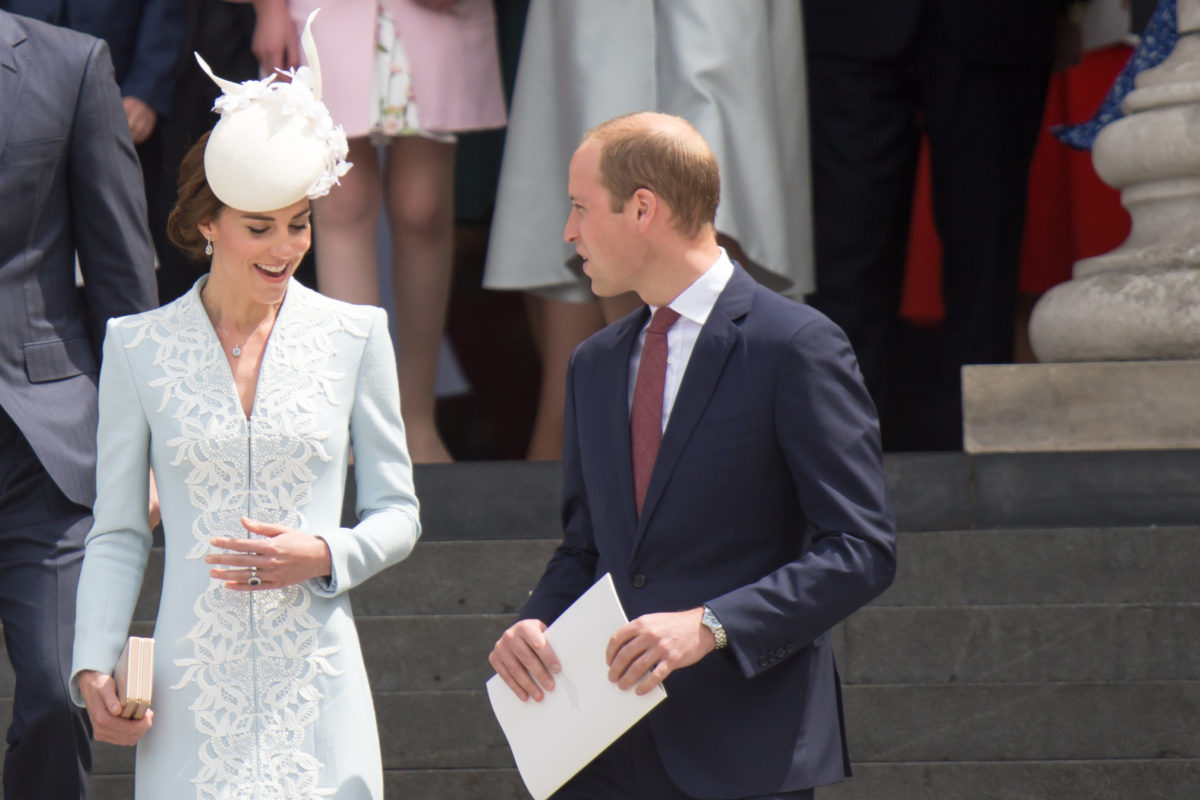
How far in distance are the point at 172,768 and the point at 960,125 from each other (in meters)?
3.72

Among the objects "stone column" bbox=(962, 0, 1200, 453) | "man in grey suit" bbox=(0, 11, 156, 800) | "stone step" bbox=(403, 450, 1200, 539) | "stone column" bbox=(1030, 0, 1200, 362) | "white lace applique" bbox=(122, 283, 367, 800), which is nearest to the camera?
"white lace applique" bbox=(122, 283, 367, 800)

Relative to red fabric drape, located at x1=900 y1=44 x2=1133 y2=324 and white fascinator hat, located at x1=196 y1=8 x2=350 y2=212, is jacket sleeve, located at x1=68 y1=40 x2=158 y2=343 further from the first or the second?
red fabric drape, located at x1=900 y1=44 x2=1133 y2=324

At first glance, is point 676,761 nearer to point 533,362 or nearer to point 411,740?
point 411,740

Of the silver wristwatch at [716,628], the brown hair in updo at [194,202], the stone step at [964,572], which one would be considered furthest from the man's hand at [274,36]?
the silver wristwatch at [716,628]

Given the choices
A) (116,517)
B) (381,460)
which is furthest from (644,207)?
(116,517)

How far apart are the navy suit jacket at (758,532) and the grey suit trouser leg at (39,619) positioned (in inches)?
42.0

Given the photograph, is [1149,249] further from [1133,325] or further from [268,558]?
[268,558]

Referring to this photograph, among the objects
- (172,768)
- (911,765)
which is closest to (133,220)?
(172,768)

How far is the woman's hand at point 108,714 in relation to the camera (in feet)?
9.07

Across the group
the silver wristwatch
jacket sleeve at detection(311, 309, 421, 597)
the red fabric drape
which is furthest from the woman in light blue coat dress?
the red fabric drape

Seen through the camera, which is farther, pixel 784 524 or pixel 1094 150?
pixel 1094 150

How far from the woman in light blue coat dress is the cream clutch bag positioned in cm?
3

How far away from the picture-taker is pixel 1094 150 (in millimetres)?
5555

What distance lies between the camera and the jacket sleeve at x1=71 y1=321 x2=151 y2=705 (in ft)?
9.39
